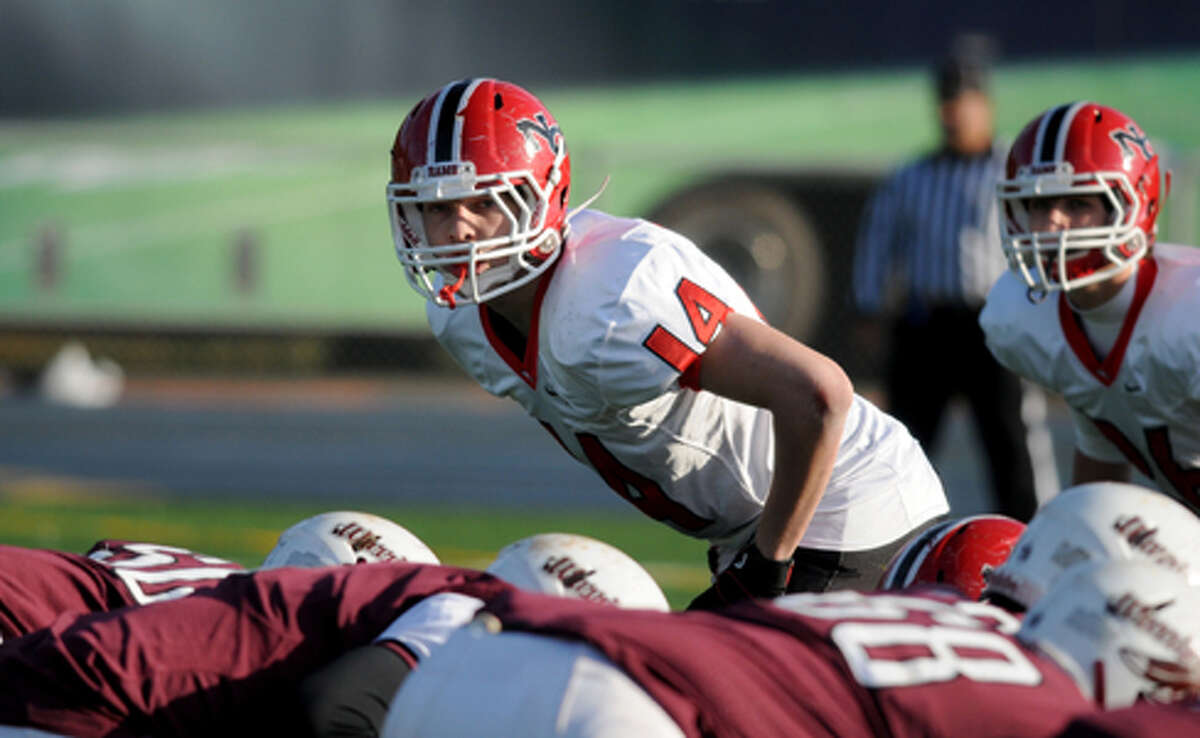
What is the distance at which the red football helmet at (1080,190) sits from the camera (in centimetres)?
361

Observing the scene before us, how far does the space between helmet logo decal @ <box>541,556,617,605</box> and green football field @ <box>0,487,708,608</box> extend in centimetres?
272

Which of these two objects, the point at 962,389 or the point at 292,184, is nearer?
the point at 962,389

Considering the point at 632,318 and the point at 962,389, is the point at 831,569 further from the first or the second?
the point at 962,389

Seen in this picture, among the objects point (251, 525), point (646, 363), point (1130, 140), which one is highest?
point (1130, 140)

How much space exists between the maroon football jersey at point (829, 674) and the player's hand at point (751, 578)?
0.78 meters

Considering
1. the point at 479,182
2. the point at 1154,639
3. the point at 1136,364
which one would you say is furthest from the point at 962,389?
the point at 1154,639

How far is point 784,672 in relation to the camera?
86.9 inches

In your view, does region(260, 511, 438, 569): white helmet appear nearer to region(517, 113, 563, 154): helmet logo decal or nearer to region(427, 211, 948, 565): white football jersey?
region(427, 211, 948, 565): white football jersey

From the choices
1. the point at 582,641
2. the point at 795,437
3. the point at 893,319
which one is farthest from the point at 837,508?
the point at 893,319

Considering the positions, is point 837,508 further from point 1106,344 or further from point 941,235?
point 941,235

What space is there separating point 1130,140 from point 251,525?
Answer: 4509 millimetres

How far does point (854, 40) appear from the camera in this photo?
1177cm

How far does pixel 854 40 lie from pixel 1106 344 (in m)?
8.50

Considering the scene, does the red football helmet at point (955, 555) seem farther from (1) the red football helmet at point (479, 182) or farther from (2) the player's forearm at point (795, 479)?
(1) the red football helmet at point (479, 182)
